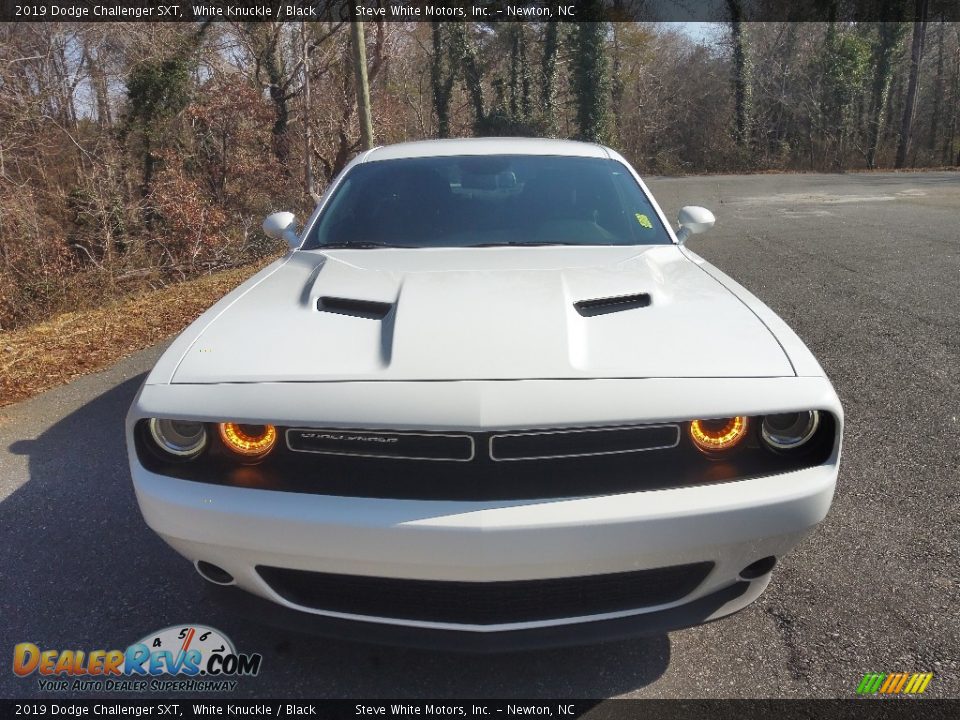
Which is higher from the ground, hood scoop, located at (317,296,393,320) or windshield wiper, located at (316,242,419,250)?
windshield wiper, located at (316,242,419,250)

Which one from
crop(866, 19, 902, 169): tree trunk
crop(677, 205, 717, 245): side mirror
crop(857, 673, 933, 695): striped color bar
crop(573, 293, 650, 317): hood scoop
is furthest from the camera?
crop(866, 19, 902, 169): tree trunk

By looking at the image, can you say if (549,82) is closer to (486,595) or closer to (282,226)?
(282,226)

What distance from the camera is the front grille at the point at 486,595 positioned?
183 cm

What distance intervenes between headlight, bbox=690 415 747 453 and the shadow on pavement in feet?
2.57

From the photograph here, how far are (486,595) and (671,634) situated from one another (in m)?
0.85

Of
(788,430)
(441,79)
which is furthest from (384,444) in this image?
(441,79)

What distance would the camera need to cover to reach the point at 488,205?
327 cm

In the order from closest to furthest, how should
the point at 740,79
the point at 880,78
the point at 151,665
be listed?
the point at 151,665
the point at 740,79
the point at 880,78

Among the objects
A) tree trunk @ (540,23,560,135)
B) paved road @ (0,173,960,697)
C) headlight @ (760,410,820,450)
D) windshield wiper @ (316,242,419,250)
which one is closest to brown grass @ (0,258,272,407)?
paved road @ (0,173,960,697)

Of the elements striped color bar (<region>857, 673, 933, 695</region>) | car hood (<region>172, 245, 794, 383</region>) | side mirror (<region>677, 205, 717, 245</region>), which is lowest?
striped color bar (<region>857, 673, 933, 695</region>)

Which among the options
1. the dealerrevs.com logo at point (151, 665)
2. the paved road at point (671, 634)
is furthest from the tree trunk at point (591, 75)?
the dealerrevs.com logo at point (151, 665)

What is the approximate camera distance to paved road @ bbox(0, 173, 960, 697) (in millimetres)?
2117

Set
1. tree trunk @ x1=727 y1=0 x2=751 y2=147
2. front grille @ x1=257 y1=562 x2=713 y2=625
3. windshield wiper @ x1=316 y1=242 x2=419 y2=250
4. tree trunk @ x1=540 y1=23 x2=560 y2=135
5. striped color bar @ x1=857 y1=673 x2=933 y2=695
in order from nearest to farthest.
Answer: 1. front grille @ x1=257 y1=562 x2=713 y2=625
2. striped color bar @ x1=857 y1=673 x2=933 y2=695
3. windshield wiper @ x1=316 y1=242 x2=419 y2=250
4. tree trunk @ x1=540 y1=23 x2=560 y2=135
5. tree trunk @ x1=727 y1=0 x2=751 y2=147

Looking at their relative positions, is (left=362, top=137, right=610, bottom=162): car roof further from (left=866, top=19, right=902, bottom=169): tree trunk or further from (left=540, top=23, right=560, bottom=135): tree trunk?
(left=866, top=19, right=902, bottom=169): tree trunk
